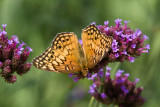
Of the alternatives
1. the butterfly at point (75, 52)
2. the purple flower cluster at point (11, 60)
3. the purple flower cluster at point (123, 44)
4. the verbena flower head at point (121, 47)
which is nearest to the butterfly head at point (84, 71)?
the butterfly at point (75, 52)

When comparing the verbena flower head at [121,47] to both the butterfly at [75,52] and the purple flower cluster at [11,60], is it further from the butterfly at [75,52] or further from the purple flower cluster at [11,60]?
the purple flower cluster at [11,60]

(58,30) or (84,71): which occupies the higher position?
(58,30)

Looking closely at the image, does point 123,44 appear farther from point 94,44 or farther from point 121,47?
point 94,44

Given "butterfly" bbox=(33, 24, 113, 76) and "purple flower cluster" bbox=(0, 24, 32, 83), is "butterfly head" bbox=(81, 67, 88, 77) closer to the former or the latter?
"butterfly" bbox=(33, 24, 113, 76)

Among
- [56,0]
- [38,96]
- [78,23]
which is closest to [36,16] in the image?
[56,0]

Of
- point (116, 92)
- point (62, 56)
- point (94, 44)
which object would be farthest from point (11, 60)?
point (116, 92)

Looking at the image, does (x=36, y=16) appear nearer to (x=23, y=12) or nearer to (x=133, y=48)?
(x=23, y=12)

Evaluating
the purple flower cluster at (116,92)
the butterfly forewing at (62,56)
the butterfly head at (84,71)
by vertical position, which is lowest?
the purple flower cluster at (116,92)
